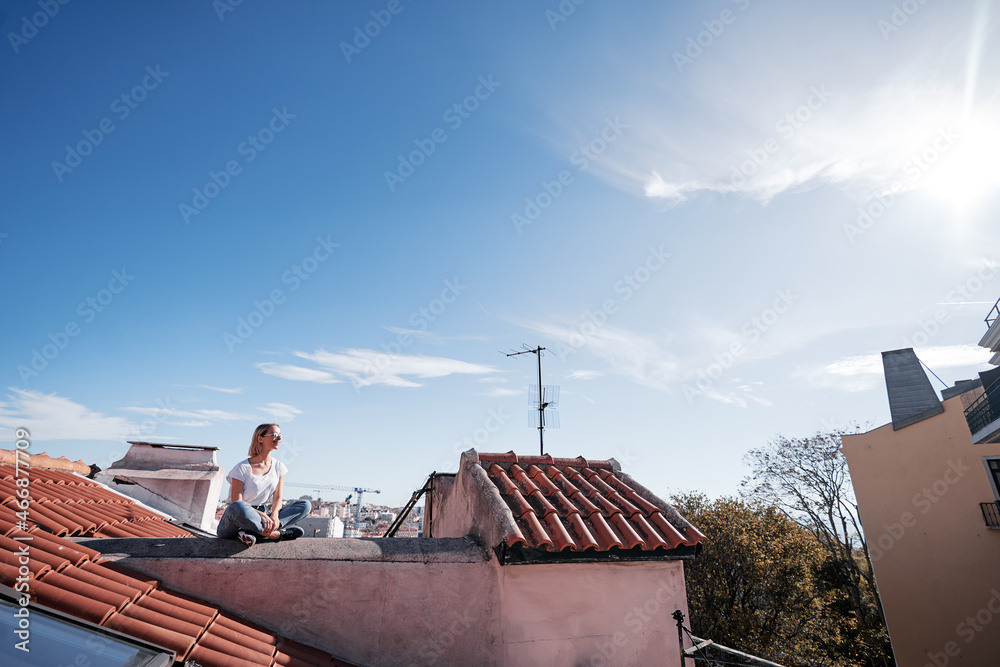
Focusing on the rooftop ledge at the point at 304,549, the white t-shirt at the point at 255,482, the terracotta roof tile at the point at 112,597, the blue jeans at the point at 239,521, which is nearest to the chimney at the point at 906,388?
the rooftop ledge at the point at 304,549

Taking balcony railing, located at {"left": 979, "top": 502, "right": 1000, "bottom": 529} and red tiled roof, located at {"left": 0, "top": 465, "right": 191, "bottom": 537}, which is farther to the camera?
balcony railing, located at {"left": 979, "top": 502, "right": 1000, "bottom": 529}

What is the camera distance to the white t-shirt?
3.79 metres

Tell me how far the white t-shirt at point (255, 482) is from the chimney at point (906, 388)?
70.3 feet

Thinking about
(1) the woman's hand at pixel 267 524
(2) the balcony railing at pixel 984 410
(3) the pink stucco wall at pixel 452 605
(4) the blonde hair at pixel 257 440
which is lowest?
(3) the pink stucco wall at pixel 452 605

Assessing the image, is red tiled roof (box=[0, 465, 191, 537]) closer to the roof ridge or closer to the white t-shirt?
the white t-shirt

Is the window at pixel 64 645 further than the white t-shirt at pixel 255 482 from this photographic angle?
No

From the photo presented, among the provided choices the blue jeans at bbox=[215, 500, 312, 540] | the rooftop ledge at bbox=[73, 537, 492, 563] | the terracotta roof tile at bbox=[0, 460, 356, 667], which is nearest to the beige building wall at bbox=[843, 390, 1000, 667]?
the rooftop ledge at bbox=[73, 537, 492, 563]

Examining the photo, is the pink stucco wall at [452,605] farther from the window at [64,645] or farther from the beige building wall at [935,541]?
the beige building wall at [935,541]

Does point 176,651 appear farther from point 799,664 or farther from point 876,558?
point 876,558

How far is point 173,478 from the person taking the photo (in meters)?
9.29

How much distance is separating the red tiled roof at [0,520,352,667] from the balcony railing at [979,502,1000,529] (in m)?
19.9

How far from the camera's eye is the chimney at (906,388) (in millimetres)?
17469

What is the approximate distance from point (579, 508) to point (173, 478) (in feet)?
29.1

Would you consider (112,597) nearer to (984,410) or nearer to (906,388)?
(984,410)
